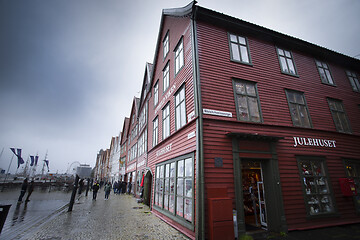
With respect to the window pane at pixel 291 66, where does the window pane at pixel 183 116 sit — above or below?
below

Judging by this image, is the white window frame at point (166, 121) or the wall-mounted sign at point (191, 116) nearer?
the wall-mounted sign at point (191, 116)

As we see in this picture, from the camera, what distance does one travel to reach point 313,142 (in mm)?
8773

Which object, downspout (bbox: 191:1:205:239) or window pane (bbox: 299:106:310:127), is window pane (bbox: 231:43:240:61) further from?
window pane (bbox: 299:106:310:127)

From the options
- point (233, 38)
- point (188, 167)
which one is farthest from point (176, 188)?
point (233, 38)

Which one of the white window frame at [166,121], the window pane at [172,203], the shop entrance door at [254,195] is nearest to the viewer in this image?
the shop entrance door at [254,195]

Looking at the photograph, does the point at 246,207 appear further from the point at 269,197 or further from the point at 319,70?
the point at 319,70

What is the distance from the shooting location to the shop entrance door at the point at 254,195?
7378mm

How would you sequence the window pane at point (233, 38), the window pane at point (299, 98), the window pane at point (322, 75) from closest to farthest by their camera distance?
the window pane at point (233, 38) → the window pane at point (299, 98) → the window pane at point (322, 75)

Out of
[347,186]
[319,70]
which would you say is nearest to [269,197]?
[347,186]

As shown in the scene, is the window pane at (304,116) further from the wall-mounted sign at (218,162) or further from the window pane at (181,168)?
the window pane at (181,168)

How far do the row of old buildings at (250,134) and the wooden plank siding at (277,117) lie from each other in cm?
5

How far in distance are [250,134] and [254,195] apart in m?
3.40

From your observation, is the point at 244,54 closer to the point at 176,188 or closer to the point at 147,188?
the point at 176,188

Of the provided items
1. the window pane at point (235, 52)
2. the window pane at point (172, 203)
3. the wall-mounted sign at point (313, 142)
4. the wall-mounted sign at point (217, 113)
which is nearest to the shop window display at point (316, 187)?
the wall-mounted sign at point (313, 142)
